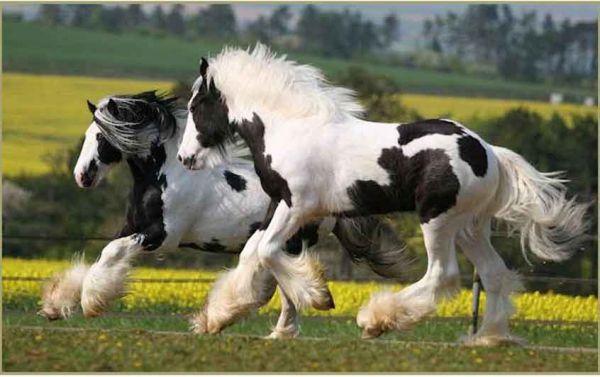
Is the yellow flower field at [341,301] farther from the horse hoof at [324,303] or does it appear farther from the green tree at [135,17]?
the green tree at [135,17]

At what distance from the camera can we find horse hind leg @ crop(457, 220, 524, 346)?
11.5 m

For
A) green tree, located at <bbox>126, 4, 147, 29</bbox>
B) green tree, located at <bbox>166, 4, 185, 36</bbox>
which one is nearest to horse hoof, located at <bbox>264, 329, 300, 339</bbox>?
green tree, located at <bbox>166, 4, 185, 36</bbox>

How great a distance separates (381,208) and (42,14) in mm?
28366

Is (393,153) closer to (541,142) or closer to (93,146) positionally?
(93,146)

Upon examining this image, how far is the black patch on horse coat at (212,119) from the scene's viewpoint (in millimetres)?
12547

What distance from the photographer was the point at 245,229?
13273 millimetres

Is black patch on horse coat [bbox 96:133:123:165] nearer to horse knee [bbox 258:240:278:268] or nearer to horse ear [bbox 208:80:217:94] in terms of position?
horse ear [bbox 208:80:217:94]

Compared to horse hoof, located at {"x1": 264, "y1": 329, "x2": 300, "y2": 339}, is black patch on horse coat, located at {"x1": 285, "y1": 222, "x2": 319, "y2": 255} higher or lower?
higher

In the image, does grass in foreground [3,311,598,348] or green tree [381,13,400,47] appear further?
green tree [381,13,400,47]

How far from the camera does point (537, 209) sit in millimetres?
11391

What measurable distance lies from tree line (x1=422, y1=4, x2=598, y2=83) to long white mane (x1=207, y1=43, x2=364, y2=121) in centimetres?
2696

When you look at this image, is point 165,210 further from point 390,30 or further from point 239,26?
point 390,30

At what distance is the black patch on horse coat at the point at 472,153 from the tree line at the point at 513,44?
2785 cm

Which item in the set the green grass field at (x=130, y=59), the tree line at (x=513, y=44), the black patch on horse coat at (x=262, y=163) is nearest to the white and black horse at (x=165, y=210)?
the black patch on horse coat at (x=262, y=163)
